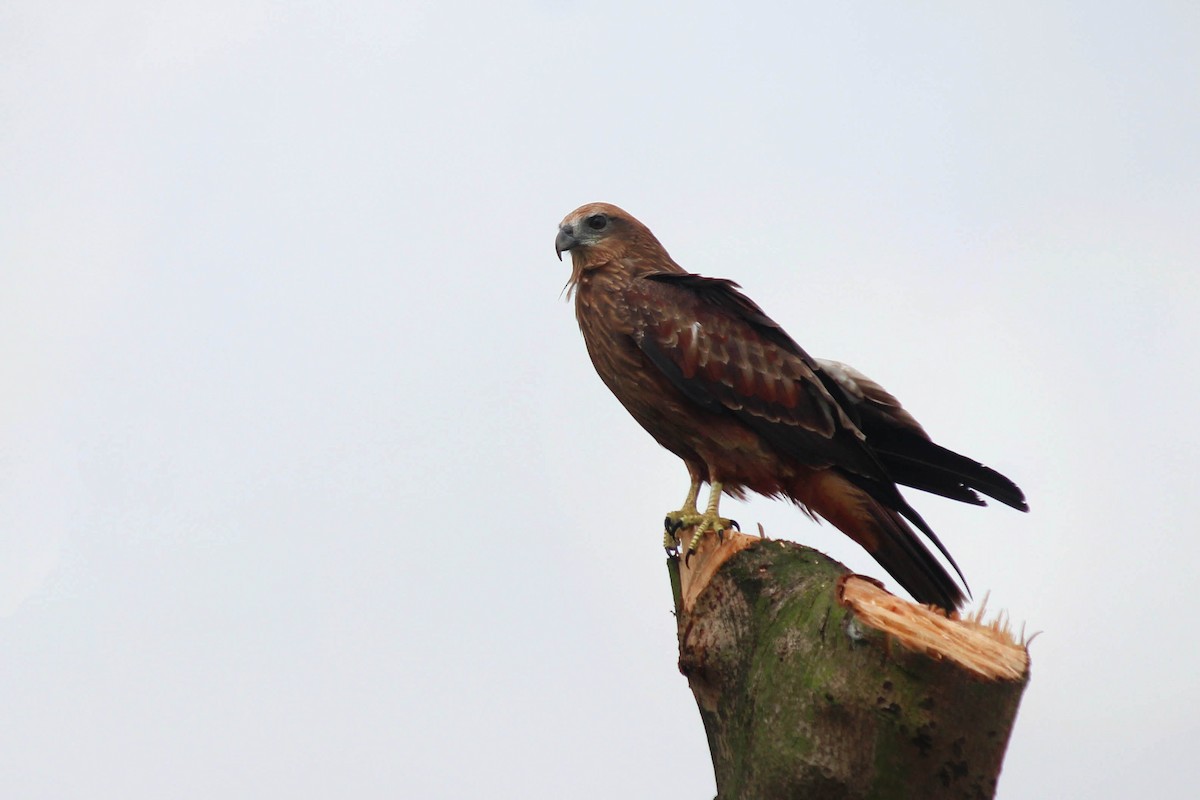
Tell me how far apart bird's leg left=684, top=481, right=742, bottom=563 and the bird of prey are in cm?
3

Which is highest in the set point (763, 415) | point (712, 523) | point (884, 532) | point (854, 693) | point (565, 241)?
point (565, 241)

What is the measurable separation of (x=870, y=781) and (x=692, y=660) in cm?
92

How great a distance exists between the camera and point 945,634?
412 cm

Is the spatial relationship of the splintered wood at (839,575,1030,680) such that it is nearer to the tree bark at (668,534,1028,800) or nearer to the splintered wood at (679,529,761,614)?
the tree bark at (668,534,1028,800)

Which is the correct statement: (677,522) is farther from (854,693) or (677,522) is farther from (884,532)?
(854,693)

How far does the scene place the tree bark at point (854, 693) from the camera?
4.01 m

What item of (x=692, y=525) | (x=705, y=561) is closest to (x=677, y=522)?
(x=692, y=525)

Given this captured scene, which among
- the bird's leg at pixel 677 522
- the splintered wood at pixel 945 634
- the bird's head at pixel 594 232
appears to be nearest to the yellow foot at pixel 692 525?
the bird's leg at pixel 677 522

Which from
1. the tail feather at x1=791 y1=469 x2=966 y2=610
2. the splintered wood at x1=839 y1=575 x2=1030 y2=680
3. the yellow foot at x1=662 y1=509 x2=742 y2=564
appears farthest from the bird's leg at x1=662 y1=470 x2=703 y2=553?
the splintered wood at x1=839 y1=575 x2=1030 y2=680

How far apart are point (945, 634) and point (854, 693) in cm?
36

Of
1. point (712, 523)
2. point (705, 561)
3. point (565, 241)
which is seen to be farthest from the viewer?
point (565, 241)

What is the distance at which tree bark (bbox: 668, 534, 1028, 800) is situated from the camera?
401 centimetres

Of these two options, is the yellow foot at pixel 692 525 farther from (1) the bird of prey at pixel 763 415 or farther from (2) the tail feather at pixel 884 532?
(2) the tail feather at pixel 884 532

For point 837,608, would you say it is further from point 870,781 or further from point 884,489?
point 884,489
